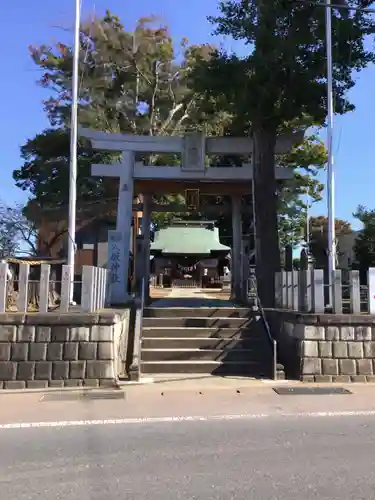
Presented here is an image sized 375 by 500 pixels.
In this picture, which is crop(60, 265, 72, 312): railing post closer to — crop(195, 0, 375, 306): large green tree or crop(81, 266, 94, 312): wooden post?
crop(81, 266, 94, 312): wooden post

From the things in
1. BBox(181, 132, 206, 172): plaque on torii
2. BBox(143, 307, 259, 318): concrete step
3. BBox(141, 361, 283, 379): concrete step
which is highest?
BBox(181, 132, 206, 172): plaque on torii

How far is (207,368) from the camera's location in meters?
10.7

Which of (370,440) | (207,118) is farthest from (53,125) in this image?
(370,440)

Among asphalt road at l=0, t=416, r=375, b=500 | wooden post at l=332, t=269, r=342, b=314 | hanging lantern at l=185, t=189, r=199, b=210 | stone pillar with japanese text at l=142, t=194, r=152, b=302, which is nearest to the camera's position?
asphalt road at l=0, t=416, r=375, b=500

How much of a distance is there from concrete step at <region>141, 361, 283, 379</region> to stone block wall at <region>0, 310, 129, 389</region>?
53.5 inches

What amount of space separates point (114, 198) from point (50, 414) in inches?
749

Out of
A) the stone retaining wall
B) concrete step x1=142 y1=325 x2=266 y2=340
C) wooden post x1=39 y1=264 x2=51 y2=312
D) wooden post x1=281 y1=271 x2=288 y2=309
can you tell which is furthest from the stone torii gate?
the stone retaining wall

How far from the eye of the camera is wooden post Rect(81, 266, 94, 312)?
32.4 feet

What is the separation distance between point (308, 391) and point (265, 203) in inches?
268

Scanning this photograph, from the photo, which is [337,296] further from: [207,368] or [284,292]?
[207,368]

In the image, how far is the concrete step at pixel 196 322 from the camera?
12.2m

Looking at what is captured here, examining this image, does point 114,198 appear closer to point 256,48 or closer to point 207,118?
point 207,118

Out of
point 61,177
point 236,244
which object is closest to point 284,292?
point 236,244

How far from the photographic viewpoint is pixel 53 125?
27.4m
